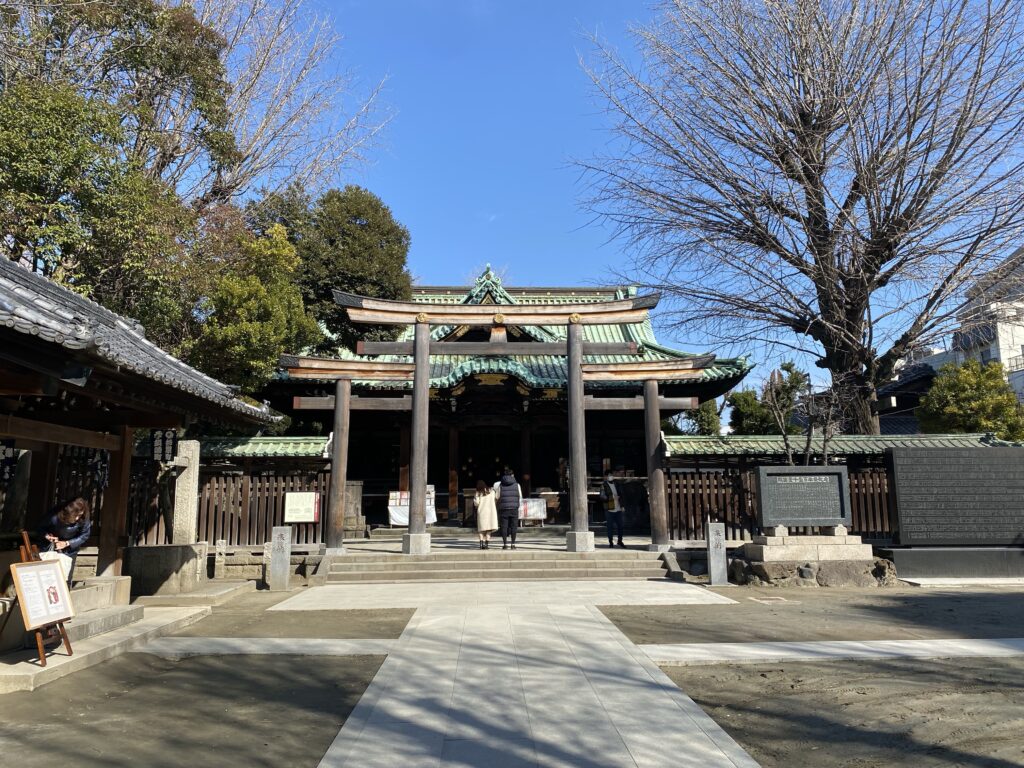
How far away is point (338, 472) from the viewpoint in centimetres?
1288

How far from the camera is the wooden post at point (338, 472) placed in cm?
1255

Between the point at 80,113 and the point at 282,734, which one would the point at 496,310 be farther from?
the point at 282,734

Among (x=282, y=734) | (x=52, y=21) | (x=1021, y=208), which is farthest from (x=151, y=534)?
(x=1021, y=208)

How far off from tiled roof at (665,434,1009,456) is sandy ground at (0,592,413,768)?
10215 mm

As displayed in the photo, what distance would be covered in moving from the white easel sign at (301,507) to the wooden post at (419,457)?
1.87 m

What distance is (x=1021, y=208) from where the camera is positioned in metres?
13.8

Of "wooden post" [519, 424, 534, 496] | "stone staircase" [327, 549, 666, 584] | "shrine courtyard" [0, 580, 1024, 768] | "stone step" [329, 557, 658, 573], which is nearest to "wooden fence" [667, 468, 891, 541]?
"stone staircase" [327, 549, 666, 584]

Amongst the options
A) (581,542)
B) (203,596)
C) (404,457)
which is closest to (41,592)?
(203,596)

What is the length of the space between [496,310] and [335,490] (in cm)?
499

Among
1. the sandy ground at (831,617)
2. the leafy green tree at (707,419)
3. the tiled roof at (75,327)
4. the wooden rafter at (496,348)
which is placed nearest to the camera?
the tiled roof at (75,327)

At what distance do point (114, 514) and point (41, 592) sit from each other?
3.10 metres

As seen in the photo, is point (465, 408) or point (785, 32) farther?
point (465, 408)

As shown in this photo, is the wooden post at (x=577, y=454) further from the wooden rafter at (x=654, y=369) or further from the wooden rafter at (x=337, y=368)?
the wooden rafter at (x=337, y=368)

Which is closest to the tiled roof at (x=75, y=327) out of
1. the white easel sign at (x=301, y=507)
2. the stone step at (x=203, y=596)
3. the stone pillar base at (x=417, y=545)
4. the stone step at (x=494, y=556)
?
the stone step at (x=203, y=596)
